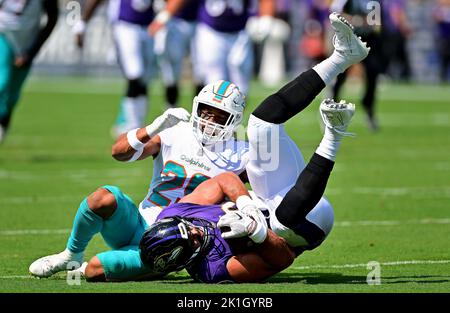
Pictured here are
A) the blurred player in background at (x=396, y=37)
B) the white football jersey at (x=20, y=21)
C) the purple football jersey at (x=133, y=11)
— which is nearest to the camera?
the white football jersey at (x=20, y=21)

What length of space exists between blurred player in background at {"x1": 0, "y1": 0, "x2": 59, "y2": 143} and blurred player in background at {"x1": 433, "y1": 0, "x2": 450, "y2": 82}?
19.4 meters

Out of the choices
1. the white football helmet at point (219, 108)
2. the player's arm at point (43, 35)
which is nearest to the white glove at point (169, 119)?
the white football helmet at point (219, 108)

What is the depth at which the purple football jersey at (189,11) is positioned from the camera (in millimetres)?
17609

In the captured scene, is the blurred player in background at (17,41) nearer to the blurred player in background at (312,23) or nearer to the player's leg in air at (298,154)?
the player's leg in air at (298,154)

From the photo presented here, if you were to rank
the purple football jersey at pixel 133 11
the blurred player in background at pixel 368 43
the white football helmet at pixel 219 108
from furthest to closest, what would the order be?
the blurred player in background at pixel 368 43
the purple football jersey at pixel 133 11
the white football helmet at pixel 219 108

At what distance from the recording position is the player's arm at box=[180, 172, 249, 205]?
6.57 meters

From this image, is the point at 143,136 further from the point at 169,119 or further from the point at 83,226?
the point at 83,226

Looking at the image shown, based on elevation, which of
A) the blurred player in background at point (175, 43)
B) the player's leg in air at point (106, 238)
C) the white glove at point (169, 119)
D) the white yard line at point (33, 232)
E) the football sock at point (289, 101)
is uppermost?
the football sock at point (289, 101)

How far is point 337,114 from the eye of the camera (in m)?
6.32

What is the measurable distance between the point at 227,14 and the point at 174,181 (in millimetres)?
8436

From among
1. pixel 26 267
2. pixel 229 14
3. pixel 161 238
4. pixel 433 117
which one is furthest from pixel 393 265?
pixel 433 117

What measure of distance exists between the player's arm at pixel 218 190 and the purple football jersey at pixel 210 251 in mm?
52

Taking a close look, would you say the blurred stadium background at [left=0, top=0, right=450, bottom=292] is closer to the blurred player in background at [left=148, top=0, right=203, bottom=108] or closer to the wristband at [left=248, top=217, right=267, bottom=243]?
the wristband at [left=248, top=217, right=267, bottom=243]
